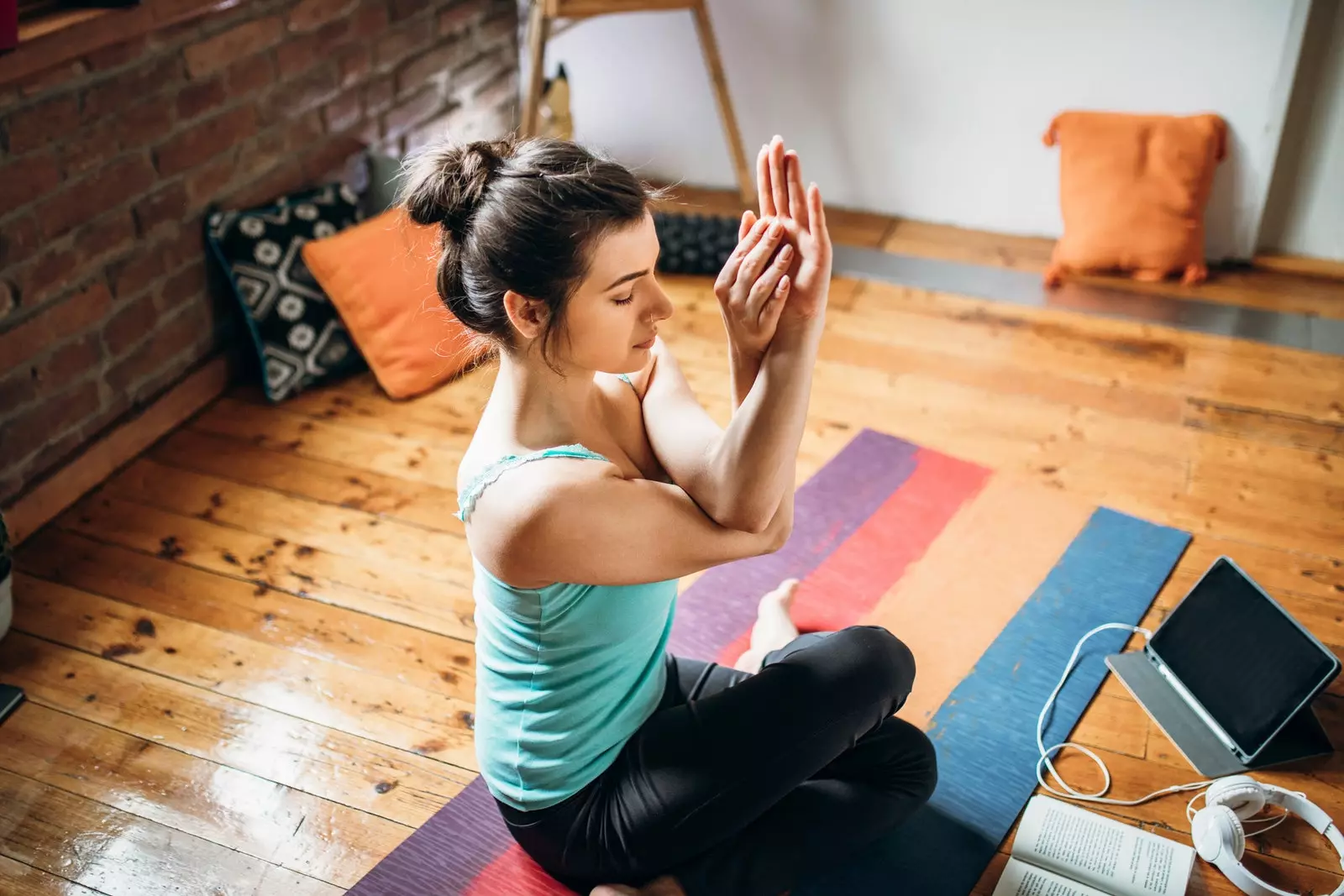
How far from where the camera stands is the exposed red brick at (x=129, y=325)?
2.38 metres

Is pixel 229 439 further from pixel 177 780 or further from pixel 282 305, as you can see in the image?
pixel 177 780

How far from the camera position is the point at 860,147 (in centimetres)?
345

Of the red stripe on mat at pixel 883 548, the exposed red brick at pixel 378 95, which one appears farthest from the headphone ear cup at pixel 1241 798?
the exposed red brick at pixel 378 95

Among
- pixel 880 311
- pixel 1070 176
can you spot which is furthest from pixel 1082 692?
pixel 1070 176

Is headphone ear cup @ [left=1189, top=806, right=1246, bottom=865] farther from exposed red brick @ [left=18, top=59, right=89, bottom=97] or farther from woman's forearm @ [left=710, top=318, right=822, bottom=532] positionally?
exposed red brick @ [left=18, top=59, right=89, bottom=97]

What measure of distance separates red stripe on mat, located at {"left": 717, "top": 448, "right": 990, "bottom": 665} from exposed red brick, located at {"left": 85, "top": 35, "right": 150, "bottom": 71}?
5.26ft

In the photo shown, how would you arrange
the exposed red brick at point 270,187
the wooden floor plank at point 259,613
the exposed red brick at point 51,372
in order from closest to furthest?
the wooden floor plank at point 259,613, the exposed red brick at point 51,372, the exposed red brick at point 270,187

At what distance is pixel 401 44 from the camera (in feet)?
10.0

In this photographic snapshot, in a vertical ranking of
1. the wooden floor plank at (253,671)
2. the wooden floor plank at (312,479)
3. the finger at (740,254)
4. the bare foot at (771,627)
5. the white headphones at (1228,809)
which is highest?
the finger at (740,254)

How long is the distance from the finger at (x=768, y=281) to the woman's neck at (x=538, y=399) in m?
0.23

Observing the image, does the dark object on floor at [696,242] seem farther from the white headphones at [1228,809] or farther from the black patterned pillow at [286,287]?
the white headphones at [1228,809]

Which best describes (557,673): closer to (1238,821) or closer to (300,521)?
(1238,821)

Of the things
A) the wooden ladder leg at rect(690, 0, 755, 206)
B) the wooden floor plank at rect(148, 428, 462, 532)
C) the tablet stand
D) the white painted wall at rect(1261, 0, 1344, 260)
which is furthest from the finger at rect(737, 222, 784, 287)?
the white painted wall at rect(1261, 0, 1344, 260)

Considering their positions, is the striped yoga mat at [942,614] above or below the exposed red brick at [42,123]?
below
